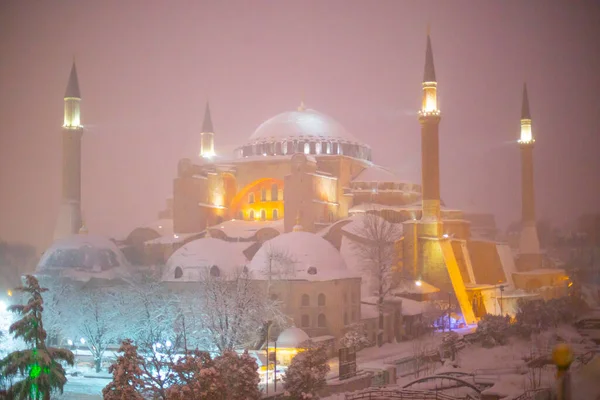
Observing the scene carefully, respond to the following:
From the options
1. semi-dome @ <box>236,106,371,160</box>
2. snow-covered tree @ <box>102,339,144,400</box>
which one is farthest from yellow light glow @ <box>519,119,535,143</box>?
snow-covered tree @ <box>102,339,144,400</box>

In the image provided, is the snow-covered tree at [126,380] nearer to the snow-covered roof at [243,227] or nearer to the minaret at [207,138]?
the snow-covered roof at [243,227]

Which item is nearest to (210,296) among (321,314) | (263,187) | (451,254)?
(321,314)

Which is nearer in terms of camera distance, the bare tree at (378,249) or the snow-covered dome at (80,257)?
the bare tree at (378,249)

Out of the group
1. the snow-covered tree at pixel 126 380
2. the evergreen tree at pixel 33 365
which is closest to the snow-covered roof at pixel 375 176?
Answer: the snow-covered tree at pixel 126 380

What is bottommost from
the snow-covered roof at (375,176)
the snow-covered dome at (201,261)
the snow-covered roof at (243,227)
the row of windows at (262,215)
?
the snow-covered dome at (201,261)

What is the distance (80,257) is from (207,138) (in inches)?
797

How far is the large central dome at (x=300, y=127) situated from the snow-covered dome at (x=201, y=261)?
1710 centimetres

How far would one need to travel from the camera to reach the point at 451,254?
140 ft

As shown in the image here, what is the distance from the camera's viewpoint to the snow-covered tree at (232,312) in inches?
1172

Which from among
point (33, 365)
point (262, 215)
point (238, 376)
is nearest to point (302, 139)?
point (262, 215)

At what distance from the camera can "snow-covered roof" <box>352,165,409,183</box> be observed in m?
50.9

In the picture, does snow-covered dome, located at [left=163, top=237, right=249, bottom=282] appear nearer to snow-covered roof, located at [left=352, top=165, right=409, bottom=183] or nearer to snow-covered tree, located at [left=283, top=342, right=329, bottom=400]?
snow-covered tree, located at [left=283, top=342, right=329, bottom=400]

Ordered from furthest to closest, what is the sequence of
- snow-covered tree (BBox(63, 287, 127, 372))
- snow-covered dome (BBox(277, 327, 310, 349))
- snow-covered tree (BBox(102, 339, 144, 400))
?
snow-covered tree (BBox(63, 287, 127, 372))
snow-covered dome (BBox(277, 327, 310, 349))
snow-covered tree (BBox(102, 339, 144, 400))

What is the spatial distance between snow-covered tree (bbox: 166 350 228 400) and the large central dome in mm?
33437
